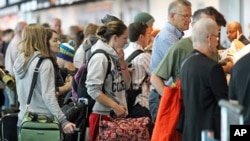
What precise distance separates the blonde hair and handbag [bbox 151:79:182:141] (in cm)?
115

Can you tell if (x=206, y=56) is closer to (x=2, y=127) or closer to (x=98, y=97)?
(x=98, y=97)

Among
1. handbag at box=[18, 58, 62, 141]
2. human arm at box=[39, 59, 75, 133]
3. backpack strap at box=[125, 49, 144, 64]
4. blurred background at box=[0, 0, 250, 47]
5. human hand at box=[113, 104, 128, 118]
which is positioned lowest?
handbag at box=[18, 58, 62, 141]

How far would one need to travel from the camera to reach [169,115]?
4941 millimetres

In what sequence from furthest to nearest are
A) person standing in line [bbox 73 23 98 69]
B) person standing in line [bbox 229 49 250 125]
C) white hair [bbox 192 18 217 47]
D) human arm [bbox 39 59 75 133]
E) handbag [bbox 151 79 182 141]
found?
person standing in line [bbox 73 23 98 69]
human arm [bbox 39 59 75 133]
handbag [bbox 151 79 182 141]
white hair [bbox 192 18 217 47]
person standing in line [bbox 229 49 250 125]

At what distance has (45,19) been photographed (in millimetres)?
17234

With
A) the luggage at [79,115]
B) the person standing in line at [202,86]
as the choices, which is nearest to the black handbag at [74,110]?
the luggage at [79,115]

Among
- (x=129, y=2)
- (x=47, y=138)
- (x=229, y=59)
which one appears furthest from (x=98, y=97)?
(x=129, y=2)

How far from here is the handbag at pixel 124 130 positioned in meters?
5.68

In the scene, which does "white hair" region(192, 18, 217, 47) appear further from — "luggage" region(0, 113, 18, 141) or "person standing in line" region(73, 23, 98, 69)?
"luggage" region(0, 113, 18, 141)

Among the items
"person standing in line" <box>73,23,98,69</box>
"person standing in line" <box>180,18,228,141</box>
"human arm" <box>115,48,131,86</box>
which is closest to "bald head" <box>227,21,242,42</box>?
"person standing in line" <box>73,23,98,69</box>

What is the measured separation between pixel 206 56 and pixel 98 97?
1339mm

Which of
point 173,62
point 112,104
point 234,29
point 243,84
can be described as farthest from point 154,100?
point 234,29

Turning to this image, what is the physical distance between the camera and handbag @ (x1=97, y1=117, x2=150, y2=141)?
18.6 ft

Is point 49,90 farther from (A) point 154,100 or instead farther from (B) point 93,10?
(B) point 93,10
